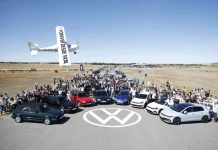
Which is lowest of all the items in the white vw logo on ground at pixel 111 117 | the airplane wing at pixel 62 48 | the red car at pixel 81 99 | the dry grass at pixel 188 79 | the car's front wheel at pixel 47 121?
the dry grass at pixel 188 79

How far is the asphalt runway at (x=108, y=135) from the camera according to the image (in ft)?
30.0

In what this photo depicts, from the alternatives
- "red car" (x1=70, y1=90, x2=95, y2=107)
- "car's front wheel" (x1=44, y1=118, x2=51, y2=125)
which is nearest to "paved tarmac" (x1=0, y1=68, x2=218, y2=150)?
"car's front wheel" (x1=44, y1=118, x2=51, y2=125)

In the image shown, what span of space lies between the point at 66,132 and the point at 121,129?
3.54 m

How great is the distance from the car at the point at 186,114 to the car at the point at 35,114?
795cm

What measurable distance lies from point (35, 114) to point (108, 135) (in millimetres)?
5648

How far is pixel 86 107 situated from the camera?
1761cm

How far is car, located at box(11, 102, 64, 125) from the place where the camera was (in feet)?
40.7

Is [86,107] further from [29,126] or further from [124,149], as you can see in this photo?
[124,149]

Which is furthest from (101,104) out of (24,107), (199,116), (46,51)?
(46,51)

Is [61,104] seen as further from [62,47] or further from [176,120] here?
[176,120]

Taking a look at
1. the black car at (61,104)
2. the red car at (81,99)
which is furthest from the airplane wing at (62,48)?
the red car at (81,99)

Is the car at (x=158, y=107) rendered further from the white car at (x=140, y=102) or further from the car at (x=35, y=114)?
the car at (x=35, y=114)

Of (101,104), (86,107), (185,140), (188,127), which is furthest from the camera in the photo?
(101,104)

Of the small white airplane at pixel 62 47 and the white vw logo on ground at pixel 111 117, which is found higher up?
the small white airplane at pixel 62 47
